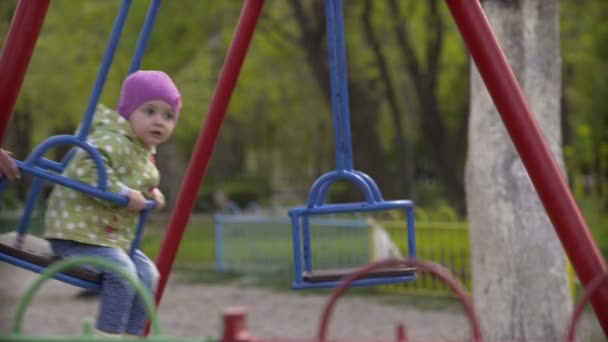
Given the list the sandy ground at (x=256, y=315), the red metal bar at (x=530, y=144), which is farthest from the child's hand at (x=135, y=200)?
the sandy ground at (x=256, y=315)

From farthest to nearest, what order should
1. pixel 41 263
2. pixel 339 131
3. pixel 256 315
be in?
pixel 256 315 → pixel 339 131 → pixel 41 263

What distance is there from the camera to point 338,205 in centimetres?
366

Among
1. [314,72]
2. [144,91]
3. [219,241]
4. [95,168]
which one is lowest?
[219,241]

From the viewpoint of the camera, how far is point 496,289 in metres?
6.57

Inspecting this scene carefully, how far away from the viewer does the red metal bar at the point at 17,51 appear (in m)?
3.63

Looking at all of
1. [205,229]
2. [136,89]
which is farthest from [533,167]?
[205,229]

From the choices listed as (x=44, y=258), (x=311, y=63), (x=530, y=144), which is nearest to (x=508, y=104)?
(x=530, y=144)

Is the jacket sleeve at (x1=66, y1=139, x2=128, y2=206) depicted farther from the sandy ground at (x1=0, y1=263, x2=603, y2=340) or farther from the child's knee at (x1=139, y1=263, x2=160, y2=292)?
the sandy ground at (x1=0, y1=263, x2=603, y2=340)

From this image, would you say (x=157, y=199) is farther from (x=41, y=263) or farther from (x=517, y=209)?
(x=517, y=209)

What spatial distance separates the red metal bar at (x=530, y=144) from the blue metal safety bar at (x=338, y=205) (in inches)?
19.2

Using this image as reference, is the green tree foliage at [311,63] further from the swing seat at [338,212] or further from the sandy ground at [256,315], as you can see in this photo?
the swing seat at [338,212]

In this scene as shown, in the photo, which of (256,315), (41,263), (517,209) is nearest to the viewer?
(41,263)

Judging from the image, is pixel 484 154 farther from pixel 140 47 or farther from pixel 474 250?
pixel 140 47

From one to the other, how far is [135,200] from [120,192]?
7cm
